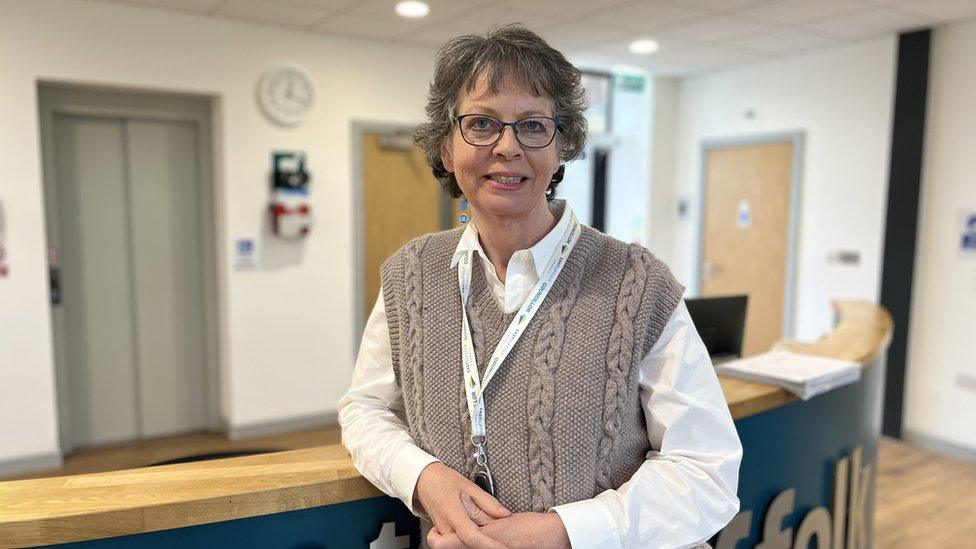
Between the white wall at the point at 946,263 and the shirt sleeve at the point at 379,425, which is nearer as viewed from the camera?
the shirt sleeve at the point at 379,425

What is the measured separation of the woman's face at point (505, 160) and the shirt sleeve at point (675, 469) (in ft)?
1.04

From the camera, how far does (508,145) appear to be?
3.58 feet

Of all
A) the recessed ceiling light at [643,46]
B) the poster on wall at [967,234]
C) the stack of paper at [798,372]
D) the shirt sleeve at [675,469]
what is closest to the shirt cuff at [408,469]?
the shirt sleeve at [675,469]

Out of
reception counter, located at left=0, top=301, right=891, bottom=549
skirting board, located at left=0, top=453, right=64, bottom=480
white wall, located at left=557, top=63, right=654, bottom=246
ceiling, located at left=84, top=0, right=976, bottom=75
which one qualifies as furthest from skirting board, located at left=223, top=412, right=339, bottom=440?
reception counter, located at left=0, top=301, right=891, bottom=549

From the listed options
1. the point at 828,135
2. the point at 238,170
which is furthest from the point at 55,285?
the point at 828,135

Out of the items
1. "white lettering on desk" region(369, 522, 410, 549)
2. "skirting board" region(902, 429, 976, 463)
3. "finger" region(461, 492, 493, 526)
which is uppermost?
"finger" region(461, 492, 493, 526)

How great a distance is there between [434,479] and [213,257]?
3.66 meters

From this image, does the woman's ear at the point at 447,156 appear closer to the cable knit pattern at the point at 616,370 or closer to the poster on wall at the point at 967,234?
the cable knit pattern at the point at 616,370

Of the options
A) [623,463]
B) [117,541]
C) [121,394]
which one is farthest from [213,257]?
[623,463]

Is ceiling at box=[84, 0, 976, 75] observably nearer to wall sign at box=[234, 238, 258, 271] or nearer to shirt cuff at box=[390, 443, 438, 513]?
wall sign at box=[234, 238, 258, 271]

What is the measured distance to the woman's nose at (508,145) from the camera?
1091 millimetres

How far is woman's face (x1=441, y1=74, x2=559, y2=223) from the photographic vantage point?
1.10 metres

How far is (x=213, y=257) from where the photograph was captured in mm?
4336

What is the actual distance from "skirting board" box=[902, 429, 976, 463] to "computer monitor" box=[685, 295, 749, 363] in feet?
8.71
